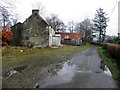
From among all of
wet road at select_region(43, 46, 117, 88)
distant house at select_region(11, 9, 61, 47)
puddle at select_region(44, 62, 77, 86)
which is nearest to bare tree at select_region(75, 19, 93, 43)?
distant house at select_region(11, 9, 61, 47)

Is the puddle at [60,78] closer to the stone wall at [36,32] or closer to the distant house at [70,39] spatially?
the stone wall at [36,32]

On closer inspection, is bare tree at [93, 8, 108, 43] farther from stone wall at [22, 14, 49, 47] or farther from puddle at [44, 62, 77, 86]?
puddle at [44, 62, 77, 86]

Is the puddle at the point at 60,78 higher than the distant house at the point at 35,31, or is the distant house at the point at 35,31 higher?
the distant house at the point at 35,31

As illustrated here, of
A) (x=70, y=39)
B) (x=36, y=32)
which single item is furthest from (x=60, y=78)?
(x=70, y=39)

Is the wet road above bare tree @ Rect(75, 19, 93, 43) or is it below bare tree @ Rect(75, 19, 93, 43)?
below

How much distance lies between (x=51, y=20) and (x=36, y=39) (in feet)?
172

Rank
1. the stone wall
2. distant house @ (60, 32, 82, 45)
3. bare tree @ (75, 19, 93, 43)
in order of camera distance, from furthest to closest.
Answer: bare tree @ (75, 19, 93, 43) < distant house @ (60, 32, 82, 45) < the stone wall

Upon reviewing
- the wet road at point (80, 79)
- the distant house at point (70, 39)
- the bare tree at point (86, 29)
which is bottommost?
the wet road at point (80, 79)

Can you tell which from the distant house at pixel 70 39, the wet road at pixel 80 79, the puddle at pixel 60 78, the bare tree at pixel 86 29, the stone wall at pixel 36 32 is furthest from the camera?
the bare tree at pixel 86 29

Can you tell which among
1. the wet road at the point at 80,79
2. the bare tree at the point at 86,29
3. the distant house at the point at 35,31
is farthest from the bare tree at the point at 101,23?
the wet road at the point at 80,79

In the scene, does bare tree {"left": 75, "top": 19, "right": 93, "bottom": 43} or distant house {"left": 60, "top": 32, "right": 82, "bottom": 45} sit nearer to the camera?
distant house {"left": 60, "top": 32, "right": 82, "bottom": 45}

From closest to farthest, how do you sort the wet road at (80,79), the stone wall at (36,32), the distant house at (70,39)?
the wet road at (80,79) → the stone wall at (36,32) → the distant house at (70,39)

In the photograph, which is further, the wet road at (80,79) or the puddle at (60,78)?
the puddle at (60,78)

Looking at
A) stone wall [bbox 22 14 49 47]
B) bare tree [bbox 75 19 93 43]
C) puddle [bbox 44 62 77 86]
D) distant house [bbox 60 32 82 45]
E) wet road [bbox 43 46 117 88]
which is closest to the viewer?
wet road [bbox 43 46 117 88]
